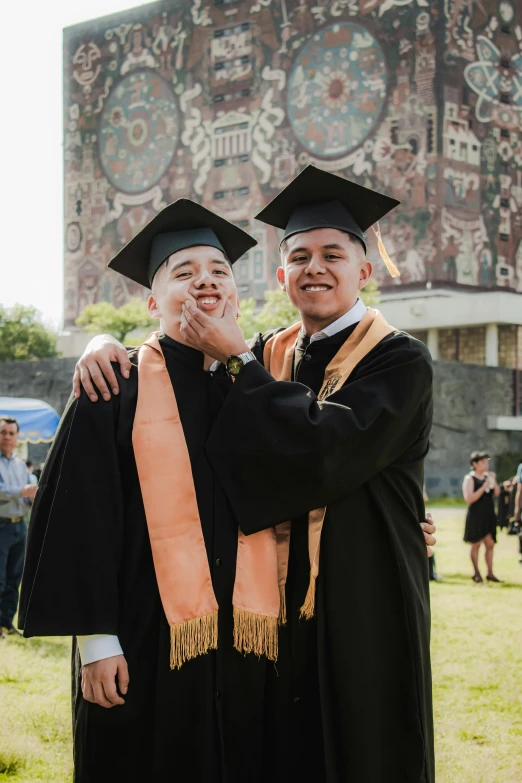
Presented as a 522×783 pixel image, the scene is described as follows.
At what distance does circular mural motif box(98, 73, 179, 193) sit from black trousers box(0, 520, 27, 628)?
4385 centimetres

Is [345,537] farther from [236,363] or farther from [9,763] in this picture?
[9,763]

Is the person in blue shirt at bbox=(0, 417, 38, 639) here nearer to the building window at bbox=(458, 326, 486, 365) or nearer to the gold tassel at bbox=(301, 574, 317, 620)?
the gold tassel at bbox=(301, 574, 317, 620)

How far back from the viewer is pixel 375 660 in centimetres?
333

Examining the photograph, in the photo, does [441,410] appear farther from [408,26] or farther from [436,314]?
[408,26]

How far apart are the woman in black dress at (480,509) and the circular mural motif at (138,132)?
41.1m

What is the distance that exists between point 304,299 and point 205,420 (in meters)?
0.66

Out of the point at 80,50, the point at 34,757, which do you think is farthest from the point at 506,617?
the point at 80,50

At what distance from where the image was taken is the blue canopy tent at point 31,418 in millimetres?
16172

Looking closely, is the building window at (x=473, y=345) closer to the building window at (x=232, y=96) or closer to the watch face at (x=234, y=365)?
the building window at (x=232, y=96)

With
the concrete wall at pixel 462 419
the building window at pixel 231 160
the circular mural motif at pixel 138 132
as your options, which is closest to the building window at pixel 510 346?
the concrete wall at pixel 462 419

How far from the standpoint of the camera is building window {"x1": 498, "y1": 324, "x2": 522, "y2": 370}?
4109 cm

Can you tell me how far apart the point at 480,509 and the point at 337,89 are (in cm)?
3648

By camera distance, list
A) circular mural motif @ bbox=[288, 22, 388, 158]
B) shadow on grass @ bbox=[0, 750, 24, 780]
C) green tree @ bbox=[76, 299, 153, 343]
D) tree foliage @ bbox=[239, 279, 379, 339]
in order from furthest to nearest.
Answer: circular mural motif @ bbox=[288, 22, 388, 158] → green tree @ bbox=[76, 299, 153, 343] → tree foliage @ bbox=[239, 279, 379, 339] → shadow on grass @ bbox=[0, 750, 24, 780]

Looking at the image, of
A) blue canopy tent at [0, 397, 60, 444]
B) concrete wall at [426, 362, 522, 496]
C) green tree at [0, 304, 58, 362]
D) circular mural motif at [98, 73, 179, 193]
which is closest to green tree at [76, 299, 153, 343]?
green tree at [0, 304, 58, 362]
